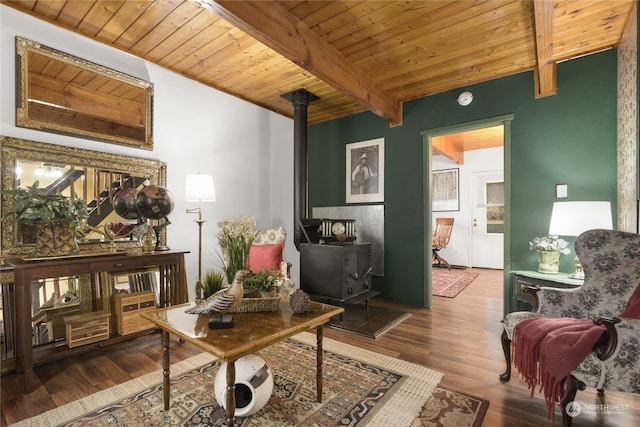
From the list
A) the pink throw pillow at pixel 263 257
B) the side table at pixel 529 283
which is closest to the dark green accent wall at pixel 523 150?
the side table at pixel 529 283

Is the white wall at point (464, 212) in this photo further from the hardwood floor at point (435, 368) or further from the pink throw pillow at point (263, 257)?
the pink throw pillow at point (263, 257)

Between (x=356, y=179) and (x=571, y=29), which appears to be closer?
(x=571, y=29)

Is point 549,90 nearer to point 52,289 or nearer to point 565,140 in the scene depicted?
point 565,140

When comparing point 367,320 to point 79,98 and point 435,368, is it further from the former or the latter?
point 79,98

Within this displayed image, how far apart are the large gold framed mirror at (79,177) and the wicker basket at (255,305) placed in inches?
67.4

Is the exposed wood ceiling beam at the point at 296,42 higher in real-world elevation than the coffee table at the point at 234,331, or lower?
higher

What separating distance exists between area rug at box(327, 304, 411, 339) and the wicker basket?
1.43 metres

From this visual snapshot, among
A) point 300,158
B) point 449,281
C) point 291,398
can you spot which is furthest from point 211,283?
point 449,281

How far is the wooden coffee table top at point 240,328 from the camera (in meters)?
1.21

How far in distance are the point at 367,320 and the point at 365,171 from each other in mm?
2061

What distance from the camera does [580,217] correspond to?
240cm

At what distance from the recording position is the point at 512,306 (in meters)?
2.95

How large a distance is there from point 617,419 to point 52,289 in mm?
3766

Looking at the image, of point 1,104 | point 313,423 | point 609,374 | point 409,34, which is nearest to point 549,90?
point 409,34
